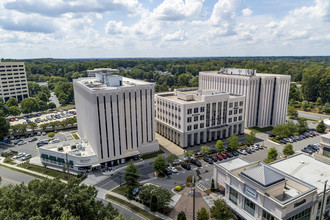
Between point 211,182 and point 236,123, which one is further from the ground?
point 236,123

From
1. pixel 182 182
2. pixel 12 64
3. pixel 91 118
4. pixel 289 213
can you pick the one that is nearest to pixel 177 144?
pixel 182 182

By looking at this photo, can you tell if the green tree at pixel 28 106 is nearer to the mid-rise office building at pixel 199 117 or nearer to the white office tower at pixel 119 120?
the white office tower at pixel 119 120

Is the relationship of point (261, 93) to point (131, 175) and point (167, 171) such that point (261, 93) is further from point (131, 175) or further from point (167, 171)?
point (131, 175)

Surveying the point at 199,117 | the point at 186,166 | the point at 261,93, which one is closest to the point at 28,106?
the point at 199,117

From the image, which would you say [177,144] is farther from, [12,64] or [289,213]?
[12,64]

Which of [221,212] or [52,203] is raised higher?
[52,203]
